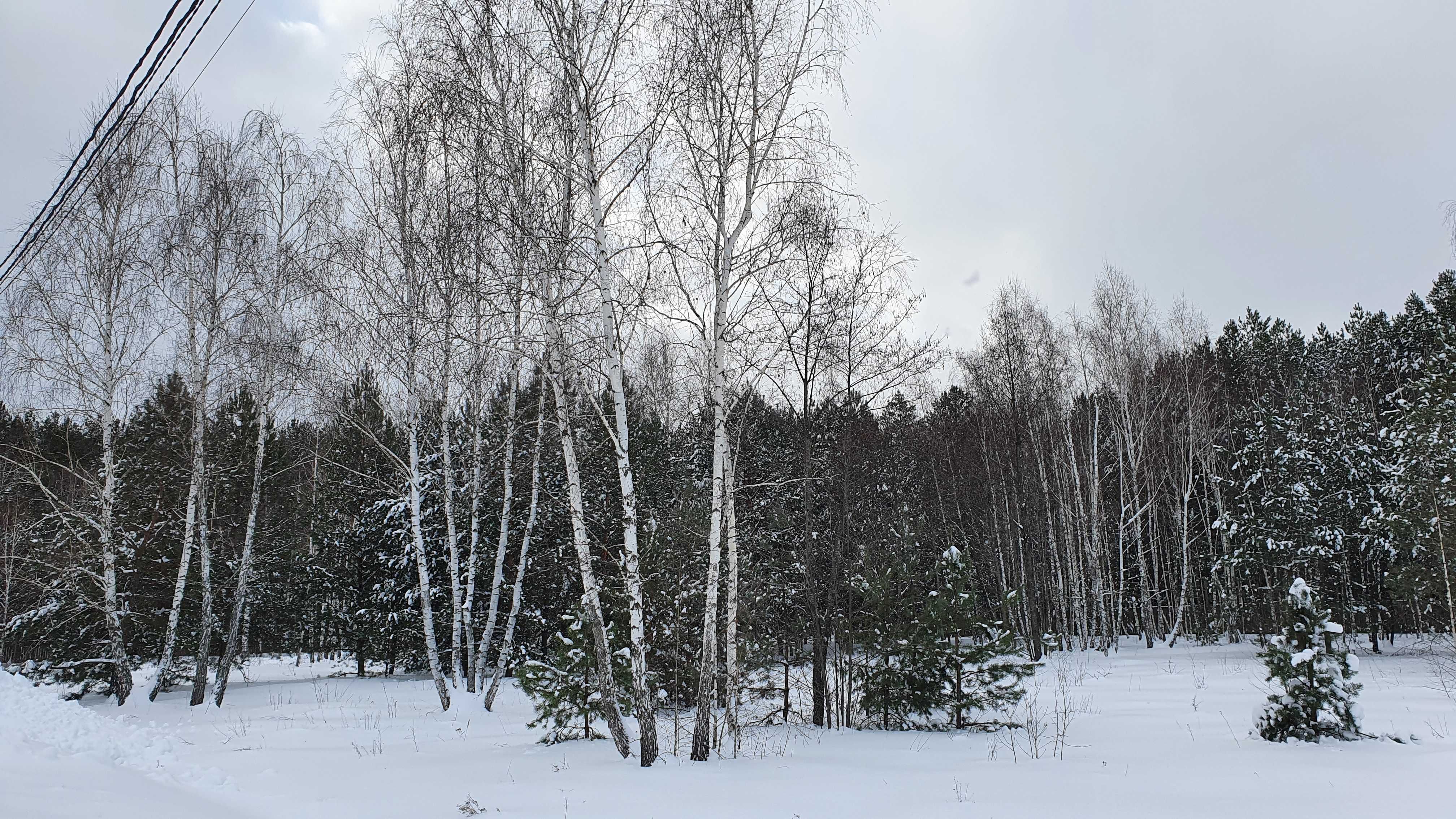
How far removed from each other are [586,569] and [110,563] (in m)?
11.8

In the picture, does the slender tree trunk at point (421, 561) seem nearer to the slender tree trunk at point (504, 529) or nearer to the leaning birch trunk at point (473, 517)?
the leaning birch trunk at point (473, 517)

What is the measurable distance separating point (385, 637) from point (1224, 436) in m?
31.2

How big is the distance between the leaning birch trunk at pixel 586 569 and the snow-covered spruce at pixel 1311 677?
653cm

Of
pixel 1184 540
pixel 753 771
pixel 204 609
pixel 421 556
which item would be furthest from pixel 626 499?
pixel 1184 540

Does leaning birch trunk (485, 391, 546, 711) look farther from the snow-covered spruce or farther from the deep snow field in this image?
the snow-covered spruce

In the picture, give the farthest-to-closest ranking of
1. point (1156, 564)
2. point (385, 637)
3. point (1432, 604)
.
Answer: point (1156, 564)
point (385, 637)
point (1432, 604)

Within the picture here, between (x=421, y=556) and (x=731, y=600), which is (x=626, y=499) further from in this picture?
(x=421, y=556)

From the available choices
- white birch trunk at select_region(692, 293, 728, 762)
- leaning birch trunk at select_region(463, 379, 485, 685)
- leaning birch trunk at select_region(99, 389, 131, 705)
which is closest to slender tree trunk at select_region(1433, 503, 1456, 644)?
white birch trunk at select_region(692, 293, 728, 762)

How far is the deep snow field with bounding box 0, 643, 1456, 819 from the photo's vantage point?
5.55 metres

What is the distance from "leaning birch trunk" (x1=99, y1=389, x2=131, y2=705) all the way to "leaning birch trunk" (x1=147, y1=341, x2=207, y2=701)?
1.94 ft

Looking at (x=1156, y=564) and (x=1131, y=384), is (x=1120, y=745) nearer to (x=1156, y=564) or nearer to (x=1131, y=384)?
(x=1131, y=384)

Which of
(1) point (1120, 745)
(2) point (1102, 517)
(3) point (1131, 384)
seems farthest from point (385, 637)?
(3) point (1131, 384)

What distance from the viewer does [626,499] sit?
25.8 feet

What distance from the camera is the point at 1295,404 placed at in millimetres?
23703
